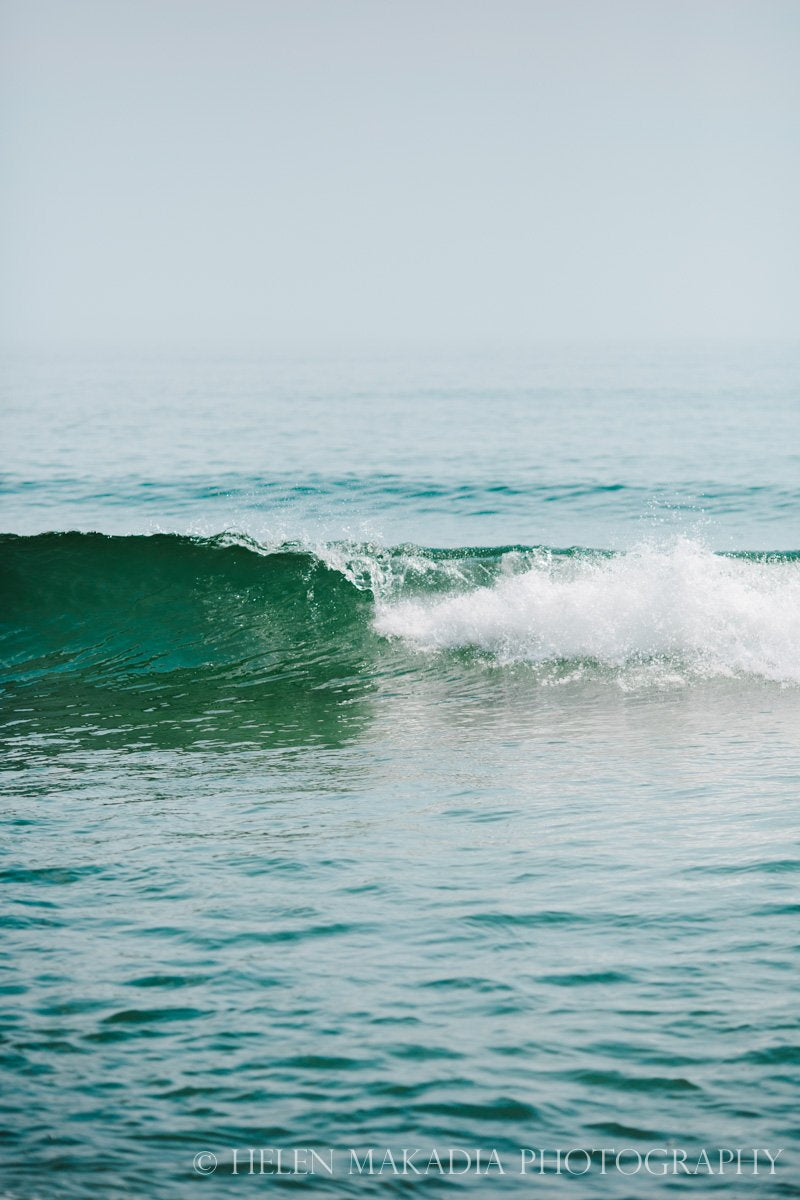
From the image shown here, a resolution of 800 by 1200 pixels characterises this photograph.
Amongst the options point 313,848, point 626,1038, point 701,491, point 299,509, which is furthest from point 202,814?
point 701,491

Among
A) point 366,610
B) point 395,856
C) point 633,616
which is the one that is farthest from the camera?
point 366,610

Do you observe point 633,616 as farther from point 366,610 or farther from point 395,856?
point 395,856

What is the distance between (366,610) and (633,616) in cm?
305

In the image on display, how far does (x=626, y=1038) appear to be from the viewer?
4012mm

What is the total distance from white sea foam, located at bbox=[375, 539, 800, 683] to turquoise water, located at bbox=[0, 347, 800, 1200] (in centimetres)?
4

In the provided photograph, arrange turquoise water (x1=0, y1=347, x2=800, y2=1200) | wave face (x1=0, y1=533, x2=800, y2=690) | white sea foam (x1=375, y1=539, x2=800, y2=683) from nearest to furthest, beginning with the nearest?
turquoise water (x1=0, y1=347, x2=800, y2=1200)
white sea foam (x1=375, y1=539, x2=800, y2=683)
wave face (x1=0, y1=533, x2=800, y2=690)

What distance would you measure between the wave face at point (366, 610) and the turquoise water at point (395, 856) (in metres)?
0.05

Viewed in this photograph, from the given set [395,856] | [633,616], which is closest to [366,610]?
[633,616]

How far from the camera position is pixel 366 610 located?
41.4ft

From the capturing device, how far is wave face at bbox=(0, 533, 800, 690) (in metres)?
10.7

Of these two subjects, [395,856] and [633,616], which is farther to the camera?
[633,616]

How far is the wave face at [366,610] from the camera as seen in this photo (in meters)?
10.7

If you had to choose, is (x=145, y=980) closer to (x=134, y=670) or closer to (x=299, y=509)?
(x=134, y=670)

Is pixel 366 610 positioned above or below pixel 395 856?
above
